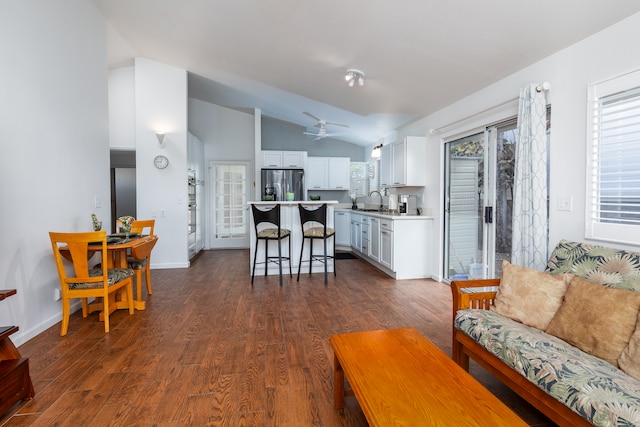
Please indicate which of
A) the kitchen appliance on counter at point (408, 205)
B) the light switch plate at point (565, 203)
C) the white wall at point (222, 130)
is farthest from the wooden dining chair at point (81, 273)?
the white wall at point (222, 130)

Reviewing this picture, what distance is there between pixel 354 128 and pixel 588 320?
5.11m

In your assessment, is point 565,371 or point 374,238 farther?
point 374,238

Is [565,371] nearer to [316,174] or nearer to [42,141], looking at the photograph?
[42,141]

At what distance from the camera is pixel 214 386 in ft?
6.19

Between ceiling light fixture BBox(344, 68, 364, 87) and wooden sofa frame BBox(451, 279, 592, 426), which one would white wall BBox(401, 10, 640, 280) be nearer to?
wooden sofa frame BBox(451, 279, 592, 426)

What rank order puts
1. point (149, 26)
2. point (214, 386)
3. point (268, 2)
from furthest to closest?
point (149, 26) < point (268, 2) < point (214, 386)

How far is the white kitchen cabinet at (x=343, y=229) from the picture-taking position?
7.03 meters

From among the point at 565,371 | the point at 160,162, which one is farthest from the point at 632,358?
the point at 160,162

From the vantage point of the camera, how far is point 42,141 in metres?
2.68

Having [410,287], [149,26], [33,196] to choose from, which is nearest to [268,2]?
[149,26]

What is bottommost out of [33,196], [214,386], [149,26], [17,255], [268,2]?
[214,386]

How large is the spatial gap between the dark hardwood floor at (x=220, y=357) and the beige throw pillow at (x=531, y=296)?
466 millimetres

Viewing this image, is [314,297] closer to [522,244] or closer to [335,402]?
[335,402]

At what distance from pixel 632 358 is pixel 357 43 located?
9.92ft
